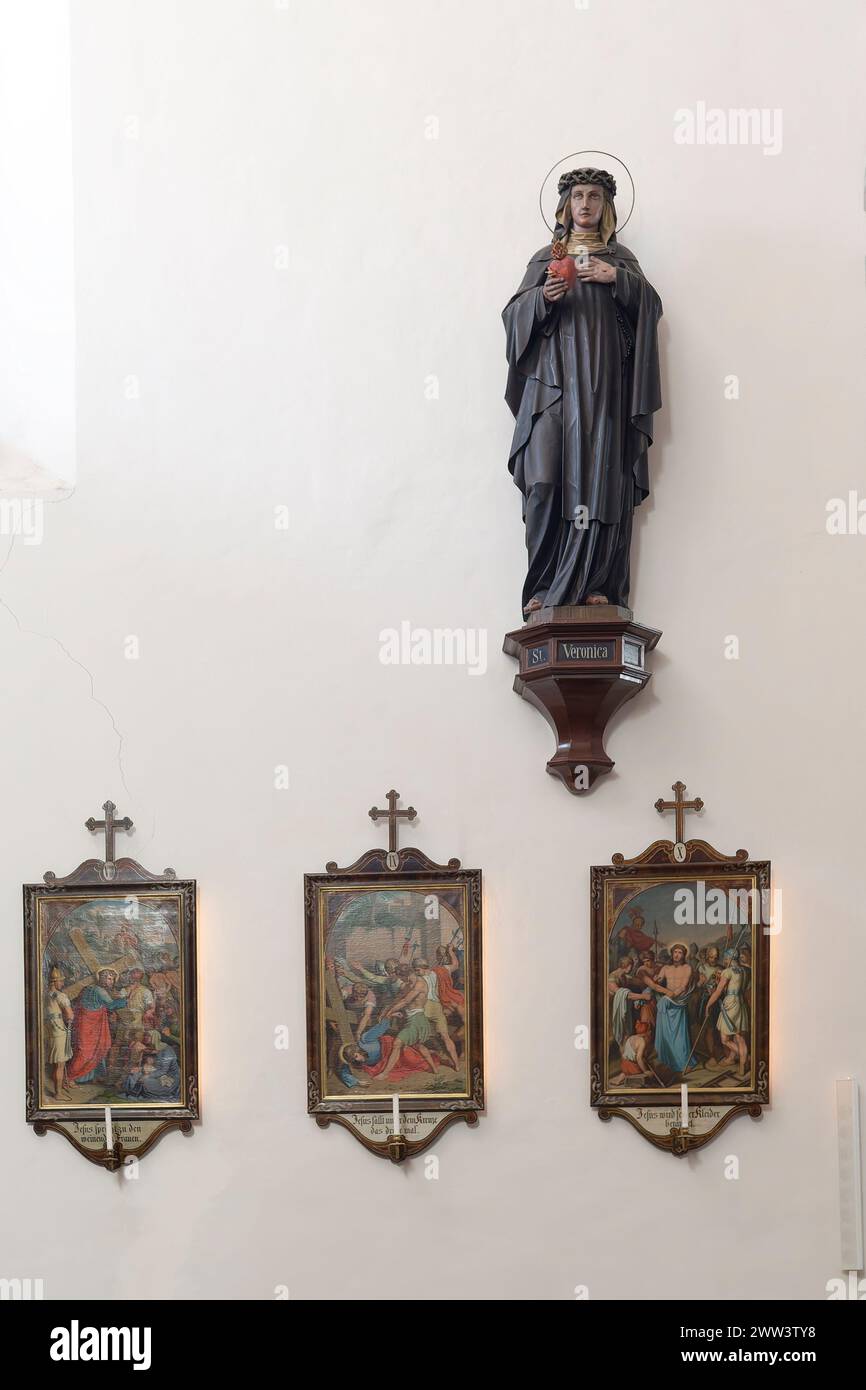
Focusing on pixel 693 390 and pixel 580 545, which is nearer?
pixel 580 545

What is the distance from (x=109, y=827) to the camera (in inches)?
188

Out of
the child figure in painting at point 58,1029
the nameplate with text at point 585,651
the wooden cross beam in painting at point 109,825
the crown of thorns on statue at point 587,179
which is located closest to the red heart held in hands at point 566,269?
the crown of thorns on statue at point 587,179

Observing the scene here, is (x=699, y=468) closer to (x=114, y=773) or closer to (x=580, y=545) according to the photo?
(x=580, y=545)

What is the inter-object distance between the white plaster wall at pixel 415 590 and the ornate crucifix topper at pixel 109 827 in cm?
8

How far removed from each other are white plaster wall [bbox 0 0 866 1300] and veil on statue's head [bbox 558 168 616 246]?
A: 0.24 meters

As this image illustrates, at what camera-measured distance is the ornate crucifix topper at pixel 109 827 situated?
4.77m

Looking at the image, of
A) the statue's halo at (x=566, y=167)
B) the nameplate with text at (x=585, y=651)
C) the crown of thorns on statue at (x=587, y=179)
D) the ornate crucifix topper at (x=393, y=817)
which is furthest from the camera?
the statue's halo at (x=566, y=167)

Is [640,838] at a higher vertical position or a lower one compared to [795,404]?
lower

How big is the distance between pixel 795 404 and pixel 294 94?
2.47m

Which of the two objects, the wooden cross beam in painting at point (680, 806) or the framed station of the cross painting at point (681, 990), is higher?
the wooden cross beam in painting at point (680, 806)

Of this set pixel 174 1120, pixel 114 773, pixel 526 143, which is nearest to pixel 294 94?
pixel 526 143

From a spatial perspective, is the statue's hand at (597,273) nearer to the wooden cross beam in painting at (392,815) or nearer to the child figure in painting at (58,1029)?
the wooden cross beam in painting at (392,815)

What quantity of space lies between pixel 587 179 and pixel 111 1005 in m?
3.79
